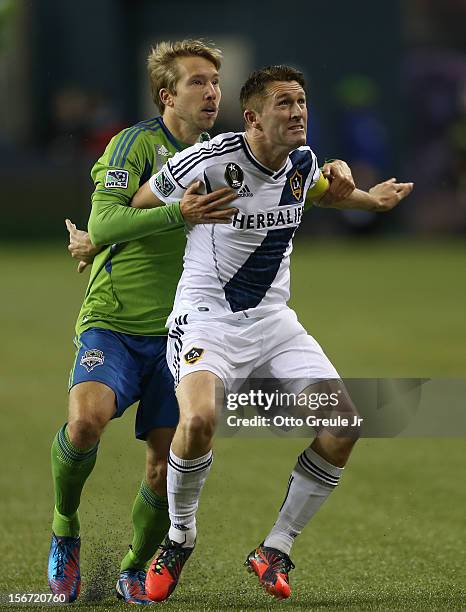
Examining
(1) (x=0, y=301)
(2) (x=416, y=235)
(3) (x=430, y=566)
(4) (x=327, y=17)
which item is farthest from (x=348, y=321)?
(4) (x=327, y=17)

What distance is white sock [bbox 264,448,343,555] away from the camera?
5.99m

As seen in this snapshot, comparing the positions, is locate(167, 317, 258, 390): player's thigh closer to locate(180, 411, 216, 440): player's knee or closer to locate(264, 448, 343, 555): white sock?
locate(180, 411, 216, 440): player's knee

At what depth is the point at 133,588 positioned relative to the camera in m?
6.31

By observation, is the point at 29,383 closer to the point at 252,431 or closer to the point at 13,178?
the point at 252,431

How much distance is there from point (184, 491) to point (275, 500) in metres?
2.94

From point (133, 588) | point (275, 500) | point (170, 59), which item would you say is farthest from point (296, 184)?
point (275, 500)

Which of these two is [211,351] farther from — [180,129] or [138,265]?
[180,129]

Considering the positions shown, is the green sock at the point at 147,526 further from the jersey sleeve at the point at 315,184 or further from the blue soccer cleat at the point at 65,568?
the jersey sleeve at the point at 315,184

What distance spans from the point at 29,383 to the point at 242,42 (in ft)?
66.1

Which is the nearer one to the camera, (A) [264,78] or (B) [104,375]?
(A) [264,78]

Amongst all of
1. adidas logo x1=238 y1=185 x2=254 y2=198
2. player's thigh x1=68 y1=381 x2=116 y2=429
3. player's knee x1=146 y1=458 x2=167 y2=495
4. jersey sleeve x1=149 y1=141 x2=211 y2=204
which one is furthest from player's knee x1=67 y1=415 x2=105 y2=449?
adidas logo x1=238 y1=185 x2=254 y2=198

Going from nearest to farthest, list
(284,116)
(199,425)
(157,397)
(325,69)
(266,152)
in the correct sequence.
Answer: (199,425)
(284,116)
(266,152)
(157,397)
(325,69)

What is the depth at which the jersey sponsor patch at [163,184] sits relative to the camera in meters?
5.98

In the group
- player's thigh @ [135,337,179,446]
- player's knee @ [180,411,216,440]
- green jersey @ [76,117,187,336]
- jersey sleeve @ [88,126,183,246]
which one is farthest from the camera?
player's thigh @ [135,337,179,446]
